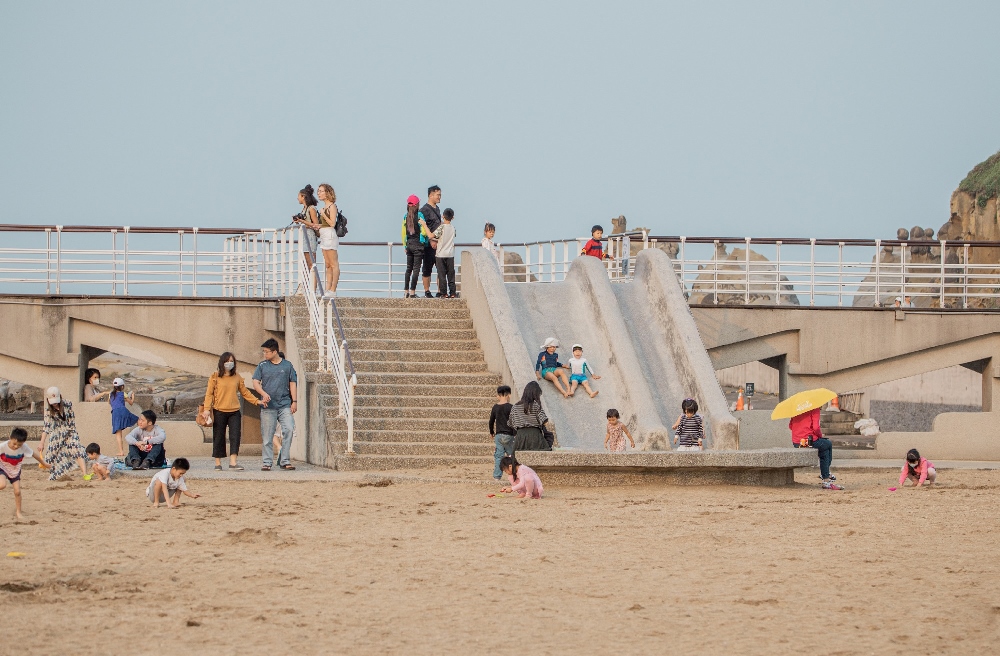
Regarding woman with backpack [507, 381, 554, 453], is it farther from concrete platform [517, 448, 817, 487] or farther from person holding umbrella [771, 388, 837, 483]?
person holding umbrella [771, 388, 837, 483]

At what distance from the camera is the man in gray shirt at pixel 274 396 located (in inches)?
606

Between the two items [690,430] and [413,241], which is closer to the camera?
[690,430]

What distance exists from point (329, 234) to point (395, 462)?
4243 mm

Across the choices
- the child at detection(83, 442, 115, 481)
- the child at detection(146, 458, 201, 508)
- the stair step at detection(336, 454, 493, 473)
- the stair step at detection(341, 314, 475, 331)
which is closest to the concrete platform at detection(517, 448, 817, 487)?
the stair step at detection(336, 454, 493, 473)

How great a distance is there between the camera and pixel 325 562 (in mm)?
9148

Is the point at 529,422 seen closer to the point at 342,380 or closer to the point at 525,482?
the point at 525,482

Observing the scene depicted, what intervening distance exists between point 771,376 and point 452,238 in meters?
25.1

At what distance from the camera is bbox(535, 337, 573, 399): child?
55.6 feet

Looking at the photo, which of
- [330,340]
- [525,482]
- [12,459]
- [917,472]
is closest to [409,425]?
[330,340]

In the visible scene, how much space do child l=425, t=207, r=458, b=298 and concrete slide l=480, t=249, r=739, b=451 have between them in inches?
30.6

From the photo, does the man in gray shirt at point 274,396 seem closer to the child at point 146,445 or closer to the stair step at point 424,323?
the child at point 146,445

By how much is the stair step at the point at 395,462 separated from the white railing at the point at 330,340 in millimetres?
211

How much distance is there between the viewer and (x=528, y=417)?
1411cm

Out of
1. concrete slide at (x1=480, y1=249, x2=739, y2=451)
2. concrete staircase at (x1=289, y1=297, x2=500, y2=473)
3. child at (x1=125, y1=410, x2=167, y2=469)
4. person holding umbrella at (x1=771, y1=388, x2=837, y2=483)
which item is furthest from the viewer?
concrete slide at (x1=480, y1=249, x2=739, y2=451)
